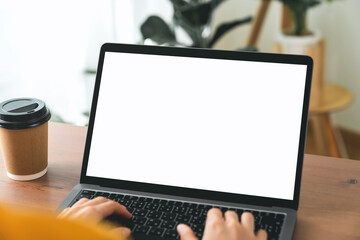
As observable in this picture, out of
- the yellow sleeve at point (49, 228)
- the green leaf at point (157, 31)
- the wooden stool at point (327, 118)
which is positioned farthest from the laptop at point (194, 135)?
the wooden stool at point (327, 118)

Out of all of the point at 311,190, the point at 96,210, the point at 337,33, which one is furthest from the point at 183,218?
the point at 337,33

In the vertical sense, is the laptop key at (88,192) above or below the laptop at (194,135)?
below

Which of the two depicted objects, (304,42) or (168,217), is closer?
(168,217)

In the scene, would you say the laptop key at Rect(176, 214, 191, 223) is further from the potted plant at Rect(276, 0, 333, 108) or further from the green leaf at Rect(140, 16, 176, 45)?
the potted plant at Rect(276, 0, 333, 108)

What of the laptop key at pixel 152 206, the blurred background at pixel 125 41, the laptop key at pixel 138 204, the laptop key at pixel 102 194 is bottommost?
the blurred background at pixel 125 41

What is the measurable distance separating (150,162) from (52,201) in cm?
19

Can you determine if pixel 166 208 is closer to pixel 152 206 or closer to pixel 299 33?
pixel 152 206

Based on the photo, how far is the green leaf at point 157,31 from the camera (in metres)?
2.11

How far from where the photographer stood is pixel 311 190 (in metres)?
0.99

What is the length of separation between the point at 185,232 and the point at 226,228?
0.07 meters

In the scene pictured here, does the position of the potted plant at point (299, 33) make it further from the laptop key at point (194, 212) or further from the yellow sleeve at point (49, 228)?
the yellow sleeve at point (49, 228)

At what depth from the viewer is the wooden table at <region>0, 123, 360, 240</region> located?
888mm

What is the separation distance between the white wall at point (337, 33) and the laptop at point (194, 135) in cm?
182

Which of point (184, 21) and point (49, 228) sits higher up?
Result: point (49, 228)
